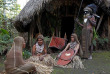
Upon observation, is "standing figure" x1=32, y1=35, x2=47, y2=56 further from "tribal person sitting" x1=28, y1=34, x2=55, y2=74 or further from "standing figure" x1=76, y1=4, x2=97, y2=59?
"standing figure" x1=76, y1=4, x2=97, y2=59

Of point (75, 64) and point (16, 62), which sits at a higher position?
point (16, 62)

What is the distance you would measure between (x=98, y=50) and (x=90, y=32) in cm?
235

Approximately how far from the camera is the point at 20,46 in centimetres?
325

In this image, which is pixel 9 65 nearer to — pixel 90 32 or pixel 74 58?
pixel 74 58

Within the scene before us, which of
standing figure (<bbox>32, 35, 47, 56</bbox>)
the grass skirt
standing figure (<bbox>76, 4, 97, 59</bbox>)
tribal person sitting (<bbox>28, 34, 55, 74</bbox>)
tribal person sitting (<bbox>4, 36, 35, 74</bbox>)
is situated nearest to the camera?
tribal person sitting (<bbox>4, 36, 35, 74</bbox>)

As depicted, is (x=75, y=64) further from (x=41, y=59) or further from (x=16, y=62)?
(x=16, y=62)

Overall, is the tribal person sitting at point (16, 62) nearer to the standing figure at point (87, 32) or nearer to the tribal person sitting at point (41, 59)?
the tribal person sitting at point (41, 59)

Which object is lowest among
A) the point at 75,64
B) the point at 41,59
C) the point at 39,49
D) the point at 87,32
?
the point at 75,64

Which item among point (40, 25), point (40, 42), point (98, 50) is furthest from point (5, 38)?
point (98, 50)

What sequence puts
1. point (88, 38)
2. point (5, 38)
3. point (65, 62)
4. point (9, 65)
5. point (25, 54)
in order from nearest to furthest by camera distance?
point (9, 65)
point (65, 62)
point (88, 38)
point (25, 54)
point (5, 38)

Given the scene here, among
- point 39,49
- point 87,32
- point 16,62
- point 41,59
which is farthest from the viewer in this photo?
point 87,32

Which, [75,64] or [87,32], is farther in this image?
[87,32]

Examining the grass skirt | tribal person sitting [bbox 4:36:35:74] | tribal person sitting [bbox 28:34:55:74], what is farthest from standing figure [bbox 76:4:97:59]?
tribal person sitting [bbox 4:36:35:74]

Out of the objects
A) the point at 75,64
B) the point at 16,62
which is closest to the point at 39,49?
the point at 75,64
